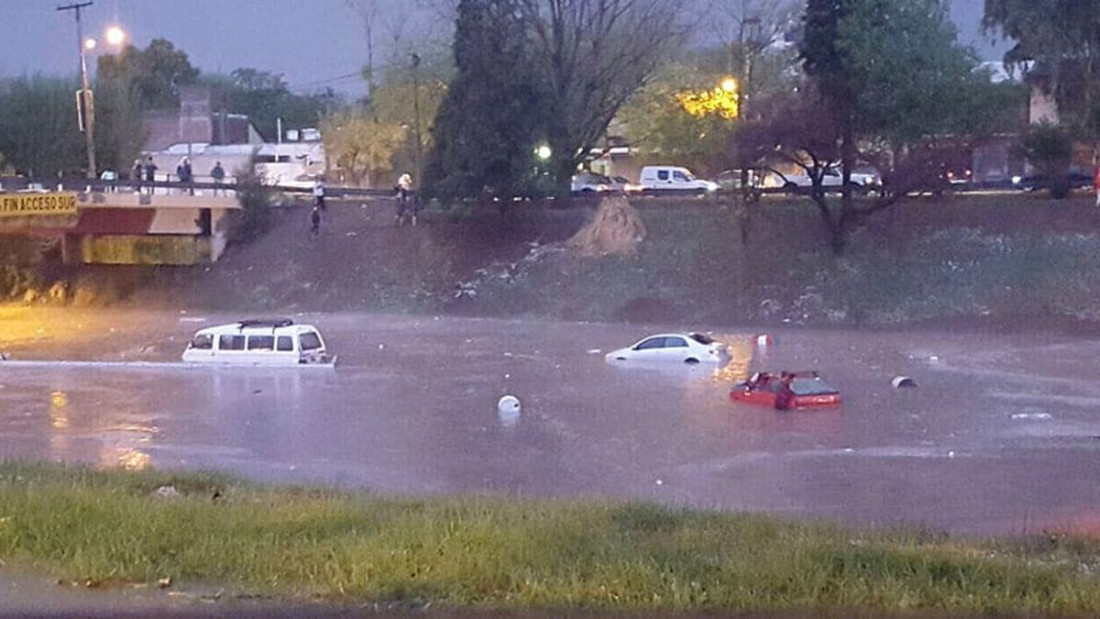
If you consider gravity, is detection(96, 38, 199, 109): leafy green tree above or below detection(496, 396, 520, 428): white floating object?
above

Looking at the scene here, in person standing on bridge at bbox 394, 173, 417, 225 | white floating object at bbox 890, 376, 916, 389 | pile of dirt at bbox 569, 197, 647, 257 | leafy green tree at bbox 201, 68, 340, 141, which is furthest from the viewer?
leafy green tree at bbox 201, 68, 340, 141

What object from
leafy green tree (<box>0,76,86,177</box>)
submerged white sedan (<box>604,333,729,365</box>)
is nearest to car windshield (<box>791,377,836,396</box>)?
submerged white sedan (<box>604,333,729,365</box>)

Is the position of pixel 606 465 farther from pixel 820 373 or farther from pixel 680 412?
pixel 820 373

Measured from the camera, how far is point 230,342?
3644cm

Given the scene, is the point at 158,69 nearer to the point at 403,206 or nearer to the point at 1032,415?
the point at 403,206

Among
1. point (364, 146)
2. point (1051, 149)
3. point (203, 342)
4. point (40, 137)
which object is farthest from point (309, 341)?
point (364, 146)

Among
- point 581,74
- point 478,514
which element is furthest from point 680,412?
point 581,74

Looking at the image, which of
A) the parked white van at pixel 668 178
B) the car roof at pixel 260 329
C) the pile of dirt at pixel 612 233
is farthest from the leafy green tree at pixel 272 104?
the car roof at pixel 260 329

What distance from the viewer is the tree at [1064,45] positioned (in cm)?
4762

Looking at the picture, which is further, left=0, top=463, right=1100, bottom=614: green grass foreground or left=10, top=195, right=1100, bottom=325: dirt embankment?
left=10, top=195, right=1100, bottom=325: dirt embankment

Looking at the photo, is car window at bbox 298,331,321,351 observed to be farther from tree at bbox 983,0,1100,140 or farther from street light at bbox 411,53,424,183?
tree at bbox 983,0,1100,140

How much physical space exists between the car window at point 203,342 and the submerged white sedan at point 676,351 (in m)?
9.50

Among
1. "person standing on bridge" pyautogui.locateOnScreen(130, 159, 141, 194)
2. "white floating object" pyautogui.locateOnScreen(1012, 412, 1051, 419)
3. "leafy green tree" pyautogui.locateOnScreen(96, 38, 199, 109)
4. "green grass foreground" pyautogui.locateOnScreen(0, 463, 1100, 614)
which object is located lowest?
"white floating object" pyautogui.locateOnScreen(1012, 412, 1051, 419)

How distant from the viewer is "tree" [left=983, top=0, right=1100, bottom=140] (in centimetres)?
4762
